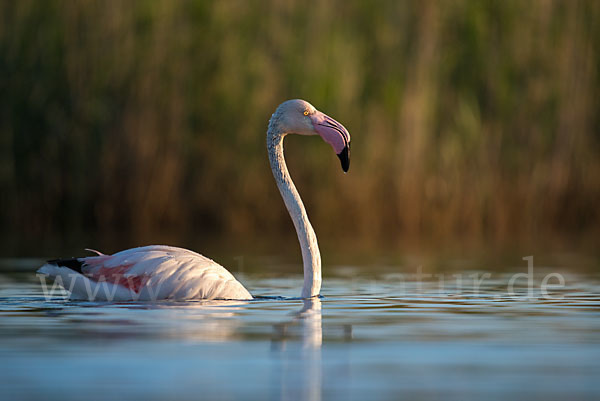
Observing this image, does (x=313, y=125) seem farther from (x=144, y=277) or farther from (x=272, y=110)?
(x=272, y=110)

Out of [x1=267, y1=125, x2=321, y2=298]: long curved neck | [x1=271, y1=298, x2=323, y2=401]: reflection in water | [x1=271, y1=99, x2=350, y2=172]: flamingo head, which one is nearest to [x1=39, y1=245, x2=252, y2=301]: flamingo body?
[x1=267, y1=125, x2=321, y2=298]: long curved neck

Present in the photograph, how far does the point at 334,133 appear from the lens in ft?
26.7

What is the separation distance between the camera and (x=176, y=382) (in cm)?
476

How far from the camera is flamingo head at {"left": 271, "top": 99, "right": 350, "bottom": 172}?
8062mm

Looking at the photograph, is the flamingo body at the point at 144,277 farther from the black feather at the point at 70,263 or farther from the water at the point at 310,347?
the water at the point at 310,347

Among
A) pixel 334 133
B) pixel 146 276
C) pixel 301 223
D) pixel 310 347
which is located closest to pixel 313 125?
pixel 334 133

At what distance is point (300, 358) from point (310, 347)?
35cm

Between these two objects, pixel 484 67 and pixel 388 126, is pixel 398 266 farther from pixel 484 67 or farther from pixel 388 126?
pixel 484 67

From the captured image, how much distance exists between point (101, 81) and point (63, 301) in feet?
25.7

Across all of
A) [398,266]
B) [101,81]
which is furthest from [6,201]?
[398,266]

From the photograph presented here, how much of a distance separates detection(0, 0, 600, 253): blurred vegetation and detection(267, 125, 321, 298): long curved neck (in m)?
6.69

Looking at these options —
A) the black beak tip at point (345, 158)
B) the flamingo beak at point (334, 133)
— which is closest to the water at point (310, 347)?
the black beak tip at point (345, 158)

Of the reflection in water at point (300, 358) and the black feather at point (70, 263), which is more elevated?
the black feather at point (70, 263)

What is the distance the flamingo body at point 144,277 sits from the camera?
7.61 metres
